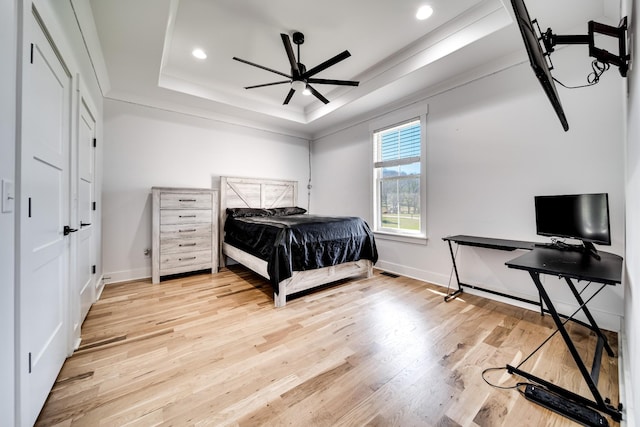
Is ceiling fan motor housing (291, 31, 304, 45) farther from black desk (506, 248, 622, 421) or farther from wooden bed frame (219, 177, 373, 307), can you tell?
black desk (506, 248, 622, 421)

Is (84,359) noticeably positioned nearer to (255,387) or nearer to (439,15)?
(255,387)

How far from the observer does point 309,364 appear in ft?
5.73

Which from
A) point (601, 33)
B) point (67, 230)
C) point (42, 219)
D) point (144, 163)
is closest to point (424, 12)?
point (601, 33)

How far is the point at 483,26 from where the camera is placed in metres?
2.34

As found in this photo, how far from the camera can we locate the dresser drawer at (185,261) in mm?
3529

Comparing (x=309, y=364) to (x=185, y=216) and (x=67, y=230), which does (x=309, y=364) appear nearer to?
(x=67, y=230)

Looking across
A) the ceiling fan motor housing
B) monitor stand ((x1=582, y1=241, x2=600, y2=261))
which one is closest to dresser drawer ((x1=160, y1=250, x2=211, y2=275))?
the ceiling fan motor housing

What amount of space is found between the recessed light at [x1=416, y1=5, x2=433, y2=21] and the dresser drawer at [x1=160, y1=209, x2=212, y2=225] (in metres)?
3.68

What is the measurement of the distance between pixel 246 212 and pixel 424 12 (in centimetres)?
361

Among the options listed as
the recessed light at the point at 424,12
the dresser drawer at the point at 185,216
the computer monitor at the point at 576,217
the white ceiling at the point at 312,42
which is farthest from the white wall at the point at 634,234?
the dresser drawer at the point at 185,216

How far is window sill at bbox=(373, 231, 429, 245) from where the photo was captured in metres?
3.57

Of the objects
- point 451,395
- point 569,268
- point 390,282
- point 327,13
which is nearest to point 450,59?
point 327,13

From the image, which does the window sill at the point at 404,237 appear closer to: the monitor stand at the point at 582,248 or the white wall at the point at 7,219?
the monitor stand at the point at 582,248

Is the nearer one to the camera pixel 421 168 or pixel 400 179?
Result: pixel 421 168
